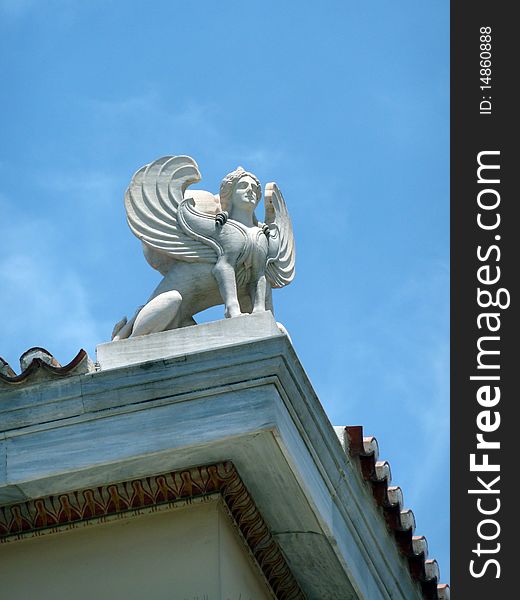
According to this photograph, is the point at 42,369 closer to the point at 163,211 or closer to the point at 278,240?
the point at 163,211

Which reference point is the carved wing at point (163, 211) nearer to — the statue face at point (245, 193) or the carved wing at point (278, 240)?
the statue face at point (245, 193)

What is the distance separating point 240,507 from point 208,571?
0.62 metres

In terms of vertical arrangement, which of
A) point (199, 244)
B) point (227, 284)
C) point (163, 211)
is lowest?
point (227, 284)

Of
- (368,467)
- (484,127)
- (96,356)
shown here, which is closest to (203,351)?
(96,356)

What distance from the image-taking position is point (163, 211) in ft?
57.1

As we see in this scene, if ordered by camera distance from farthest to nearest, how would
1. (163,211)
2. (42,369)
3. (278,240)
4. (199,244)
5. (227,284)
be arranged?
(278,240) → (163,211) → (199,244) → (227,284) → (42,369)

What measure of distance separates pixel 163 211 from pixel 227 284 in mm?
990

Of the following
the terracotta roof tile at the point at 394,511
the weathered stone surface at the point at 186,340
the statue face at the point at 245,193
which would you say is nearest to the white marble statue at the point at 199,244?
the statue face at the point at 245,193

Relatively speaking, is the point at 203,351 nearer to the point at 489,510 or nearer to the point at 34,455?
the point at 34,455

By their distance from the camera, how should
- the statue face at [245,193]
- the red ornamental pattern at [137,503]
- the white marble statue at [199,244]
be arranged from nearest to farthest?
the red ornamental pattern at [137,503], the white marble statue at [199,244], the statue face at [245,193]

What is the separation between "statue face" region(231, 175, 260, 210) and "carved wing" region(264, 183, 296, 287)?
0.77 ft

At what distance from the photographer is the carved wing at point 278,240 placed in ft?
57.4

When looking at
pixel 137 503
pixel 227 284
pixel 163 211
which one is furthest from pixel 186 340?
pixel 163 211

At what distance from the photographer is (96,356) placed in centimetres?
1633
